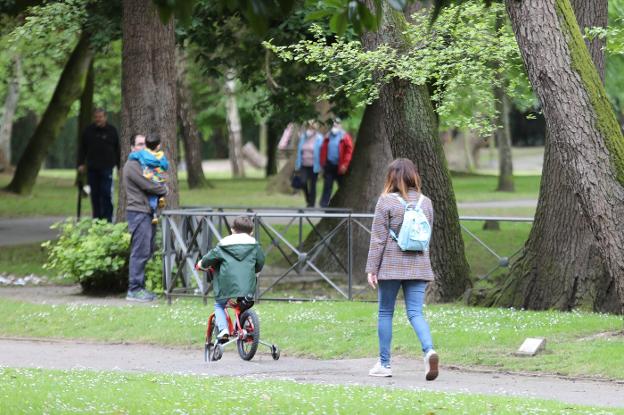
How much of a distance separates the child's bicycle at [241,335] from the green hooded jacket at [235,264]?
0.44ft

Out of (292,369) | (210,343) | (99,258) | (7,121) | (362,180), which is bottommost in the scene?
Answer: (292,369)

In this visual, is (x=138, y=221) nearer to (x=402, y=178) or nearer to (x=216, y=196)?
(x=402, y=178)

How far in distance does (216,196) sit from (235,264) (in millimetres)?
22297

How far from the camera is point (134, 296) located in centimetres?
1530

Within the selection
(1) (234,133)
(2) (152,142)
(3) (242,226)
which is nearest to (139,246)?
(2) (152,142)

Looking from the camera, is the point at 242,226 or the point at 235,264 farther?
the point at 242,226

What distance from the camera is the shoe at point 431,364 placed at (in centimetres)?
967

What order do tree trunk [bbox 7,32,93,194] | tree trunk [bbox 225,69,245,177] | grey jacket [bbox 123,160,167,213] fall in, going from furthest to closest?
1. tree trunk [bbox 225,69,245,177]
2. tree trunk [bbox 7,32,93,194]
3. grey jacket [bbox 123,160,167,213]

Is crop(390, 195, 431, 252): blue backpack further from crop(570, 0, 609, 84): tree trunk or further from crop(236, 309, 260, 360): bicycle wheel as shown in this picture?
crop(570, 0, 609, 84): tree trunk

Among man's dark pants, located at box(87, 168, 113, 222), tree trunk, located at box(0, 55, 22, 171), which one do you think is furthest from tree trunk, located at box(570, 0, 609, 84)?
tree trunk, located at box(0, 55, 22, 171)

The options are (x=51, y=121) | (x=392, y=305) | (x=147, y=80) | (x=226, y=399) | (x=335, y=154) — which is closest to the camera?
(x=226, y=399)

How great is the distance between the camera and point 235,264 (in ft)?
36.3

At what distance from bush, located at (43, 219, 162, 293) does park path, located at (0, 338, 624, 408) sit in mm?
2848

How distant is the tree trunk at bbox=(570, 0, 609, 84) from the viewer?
13836 mm
